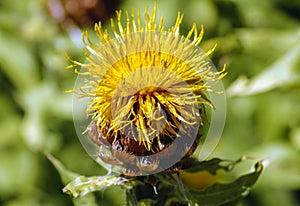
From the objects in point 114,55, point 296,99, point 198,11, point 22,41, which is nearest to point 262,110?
point 296,99

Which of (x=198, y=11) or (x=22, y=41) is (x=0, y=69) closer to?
(x=22, y=41)

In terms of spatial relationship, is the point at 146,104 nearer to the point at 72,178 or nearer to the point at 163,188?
the point at 163,188

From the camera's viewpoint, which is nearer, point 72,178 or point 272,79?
point 72,178

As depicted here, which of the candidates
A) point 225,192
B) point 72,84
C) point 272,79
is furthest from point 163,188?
point 72,84

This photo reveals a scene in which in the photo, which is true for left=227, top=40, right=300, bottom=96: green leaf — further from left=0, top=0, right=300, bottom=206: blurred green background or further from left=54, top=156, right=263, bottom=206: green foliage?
left=54, top=156, right=263, bottom=206: green foliage

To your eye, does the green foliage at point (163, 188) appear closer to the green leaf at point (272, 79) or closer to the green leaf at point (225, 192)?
the green leaf at point (225, 192)

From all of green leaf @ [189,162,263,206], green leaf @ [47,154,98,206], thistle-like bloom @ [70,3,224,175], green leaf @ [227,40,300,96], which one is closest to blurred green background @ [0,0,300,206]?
green leaf @ [227,40,300,96]
